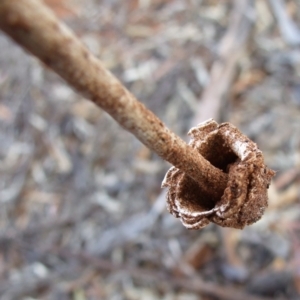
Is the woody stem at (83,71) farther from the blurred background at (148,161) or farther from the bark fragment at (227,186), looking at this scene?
the blurred background at (148,161)

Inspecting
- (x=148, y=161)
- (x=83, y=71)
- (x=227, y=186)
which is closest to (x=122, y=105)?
(x=83, y=71)

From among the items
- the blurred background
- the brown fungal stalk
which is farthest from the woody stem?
the blurred background

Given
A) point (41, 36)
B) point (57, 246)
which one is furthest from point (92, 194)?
point (41, 36)

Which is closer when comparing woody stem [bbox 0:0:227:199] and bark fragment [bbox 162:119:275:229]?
woody stem [bbox 0:0:227:199]

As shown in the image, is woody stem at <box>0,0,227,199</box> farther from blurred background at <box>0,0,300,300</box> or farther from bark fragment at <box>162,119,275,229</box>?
blurred background at <box>0,0,300,300</box>

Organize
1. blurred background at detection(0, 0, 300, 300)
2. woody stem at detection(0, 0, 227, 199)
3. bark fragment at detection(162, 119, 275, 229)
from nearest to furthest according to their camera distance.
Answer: woody stem at detection(0, 0, 227, 199), bark fragment at detection(162, 119, 275, 229), blurred background at detection(0, 0, 300, 300)

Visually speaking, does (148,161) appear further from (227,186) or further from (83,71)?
(83,71)

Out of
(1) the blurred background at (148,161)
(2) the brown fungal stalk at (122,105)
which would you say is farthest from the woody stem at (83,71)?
(1) the blurred background at (148,161)

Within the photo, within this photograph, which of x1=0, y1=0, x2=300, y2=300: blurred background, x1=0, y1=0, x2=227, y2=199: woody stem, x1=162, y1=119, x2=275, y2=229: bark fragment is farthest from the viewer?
x1=0, y1=0, x2=300, y2=300: blurred background
